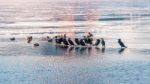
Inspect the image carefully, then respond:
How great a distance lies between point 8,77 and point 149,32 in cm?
3541

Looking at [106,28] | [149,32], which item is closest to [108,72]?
[149,32]

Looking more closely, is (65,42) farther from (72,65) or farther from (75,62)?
(72,65)

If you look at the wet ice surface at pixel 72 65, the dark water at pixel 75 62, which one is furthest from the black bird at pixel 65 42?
the wet ice surface at pixel 72 65

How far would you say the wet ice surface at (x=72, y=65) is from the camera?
44.6 meters

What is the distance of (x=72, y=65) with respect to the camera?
1992 inches

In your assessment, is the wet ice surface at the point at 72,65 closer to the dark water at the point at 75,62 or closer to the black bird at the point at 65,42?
the dark water at the point at 75,62

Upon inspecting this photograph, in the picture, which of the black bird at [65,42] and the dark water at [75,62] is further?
the black bird at [65,42]

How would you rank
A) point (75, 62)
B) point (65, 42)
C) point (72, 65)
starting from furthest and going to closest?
1. point (65, 42)
2. point (75, 62)
3. point (72, 65)

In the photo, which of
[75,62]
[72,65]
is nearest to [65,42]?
[75,62]

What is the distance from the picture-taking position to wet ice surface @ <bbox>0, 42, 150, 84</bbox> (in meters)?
44.6

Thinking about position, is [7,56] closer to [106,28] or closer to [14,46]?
[14,46]

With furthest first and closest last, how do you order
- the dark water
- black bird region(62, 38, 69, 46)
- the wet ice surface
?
black bird region(62, 38, 69, 46), the dark water, the wet ice surface

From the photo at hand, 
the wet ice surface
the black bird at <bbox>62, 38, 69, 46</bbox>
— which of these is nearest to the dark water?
the wet ice surface

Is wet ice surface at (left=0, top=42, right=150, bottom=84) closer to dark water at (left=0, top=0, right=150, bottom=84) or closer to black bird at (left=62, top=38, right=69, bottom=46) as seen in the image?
dark water at (left=0, top=0, right=150, bottom=84)
